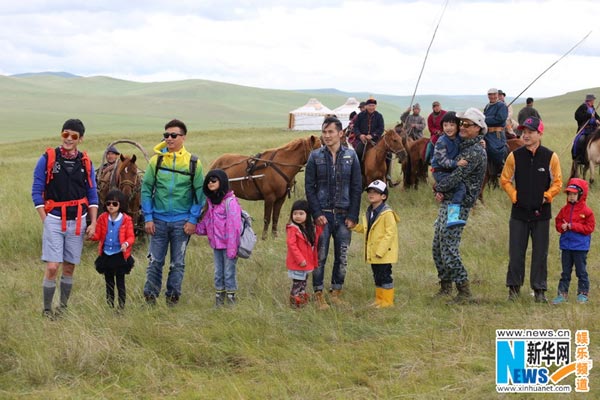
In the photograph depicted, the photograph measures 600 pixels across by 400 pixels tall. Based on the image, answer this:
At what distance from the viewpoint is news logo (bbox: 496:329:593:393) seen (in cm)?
513

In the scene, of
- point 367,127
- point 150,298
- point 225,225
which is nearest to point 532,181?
point 225,225

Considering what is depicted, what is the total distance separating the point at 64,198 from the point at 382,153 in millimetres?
8259

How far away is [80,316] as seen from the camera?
22.8 feet

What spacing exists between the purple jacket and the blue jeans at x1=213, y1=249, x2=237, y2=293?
10 centimetres

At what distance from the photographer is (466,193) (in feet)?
25.4

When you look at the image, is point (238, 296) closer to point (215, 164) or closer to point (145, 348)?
point (145, 348)

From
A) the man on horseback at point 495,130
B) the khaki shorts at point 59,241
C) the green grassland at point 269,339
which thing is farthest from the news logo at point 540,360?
the man on horseback at point 495,130

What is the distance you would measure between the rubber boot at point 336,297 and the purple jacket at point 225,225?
3.90ft

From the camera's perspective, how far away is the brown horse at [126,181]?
10328 millimetres

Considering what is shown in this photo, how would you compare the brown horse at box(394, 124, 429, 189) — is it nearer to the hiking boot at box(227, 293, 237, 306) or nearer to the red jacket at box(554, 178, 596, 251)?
the red jacket at box(554, 178, 596, 251)

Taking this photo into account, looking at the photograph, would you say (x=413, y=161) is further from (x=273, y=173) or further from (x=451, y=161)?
(x=451, y=161)

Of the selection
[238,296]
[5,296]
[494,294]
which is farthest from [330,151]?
[5,296]

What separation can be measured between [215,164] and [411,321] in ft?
22.2

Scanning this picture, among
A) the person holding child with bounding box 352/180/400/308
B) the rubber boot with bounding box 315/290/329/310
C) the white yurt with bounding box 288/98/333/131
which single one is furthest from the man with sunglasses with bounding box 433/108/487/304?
the white yurt with bounding box 288/98/333/131
